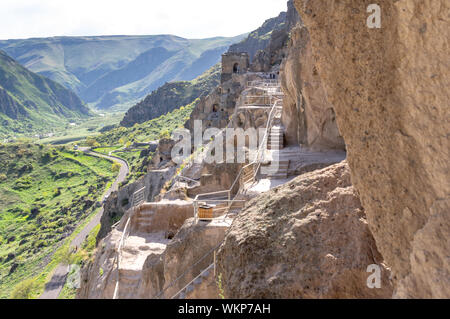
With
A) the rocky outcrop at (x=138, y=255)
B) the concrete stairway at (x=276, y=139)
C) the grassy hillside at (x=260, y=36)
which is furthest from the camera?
the grassy hillside at (x=260, y=36)

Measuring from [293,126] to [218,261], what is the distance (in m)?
11.2

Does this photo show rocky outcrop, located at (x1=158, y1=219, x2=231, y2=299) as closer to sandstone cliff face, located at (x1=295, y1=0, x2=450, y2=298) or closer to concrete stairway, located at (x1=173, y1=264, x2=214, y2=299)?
concrete stairway, located at (x1=173, y1=264, x2=214, y2=299)

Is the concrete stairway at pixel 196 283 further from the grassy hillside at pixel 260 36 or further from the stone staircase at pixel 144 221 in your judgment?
the grassy hillside at pixel 260 36

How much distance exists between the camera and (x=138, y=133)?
108938 millimetres

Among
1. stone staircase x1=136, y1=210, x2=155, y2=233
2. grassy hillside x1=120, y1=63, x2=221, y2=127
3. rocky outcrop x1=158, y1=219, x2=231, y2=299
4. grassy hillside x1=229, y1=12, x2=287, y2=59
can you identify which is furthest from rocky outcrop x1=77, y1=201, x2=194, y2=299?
grassy hillside x1=120, y1=63, x2=221, y2=127

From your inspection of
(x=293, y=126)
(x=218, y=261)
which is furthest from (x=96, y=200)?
(x=218, y=261)

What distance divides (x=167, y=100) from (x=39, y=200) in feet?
174

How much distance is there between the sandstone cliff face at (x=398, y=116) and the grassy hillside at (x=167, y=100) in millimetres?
113337

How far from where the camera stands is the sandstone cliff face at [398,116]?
10.7 ft

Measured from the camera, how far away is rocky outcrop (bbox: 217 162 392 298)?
15.4 ft

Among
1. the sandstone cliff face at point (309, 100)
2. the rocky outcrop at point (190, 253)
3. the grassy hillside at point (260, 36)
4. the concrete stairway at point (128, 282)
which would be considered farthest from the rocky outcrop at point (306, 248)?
the grassy hillside at point (260, 36)

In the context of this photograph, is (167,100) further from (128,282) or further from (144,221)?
(128,282)

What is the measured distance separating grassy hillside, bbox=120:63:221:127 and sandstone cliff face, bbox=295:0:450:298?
113337 millimetres
